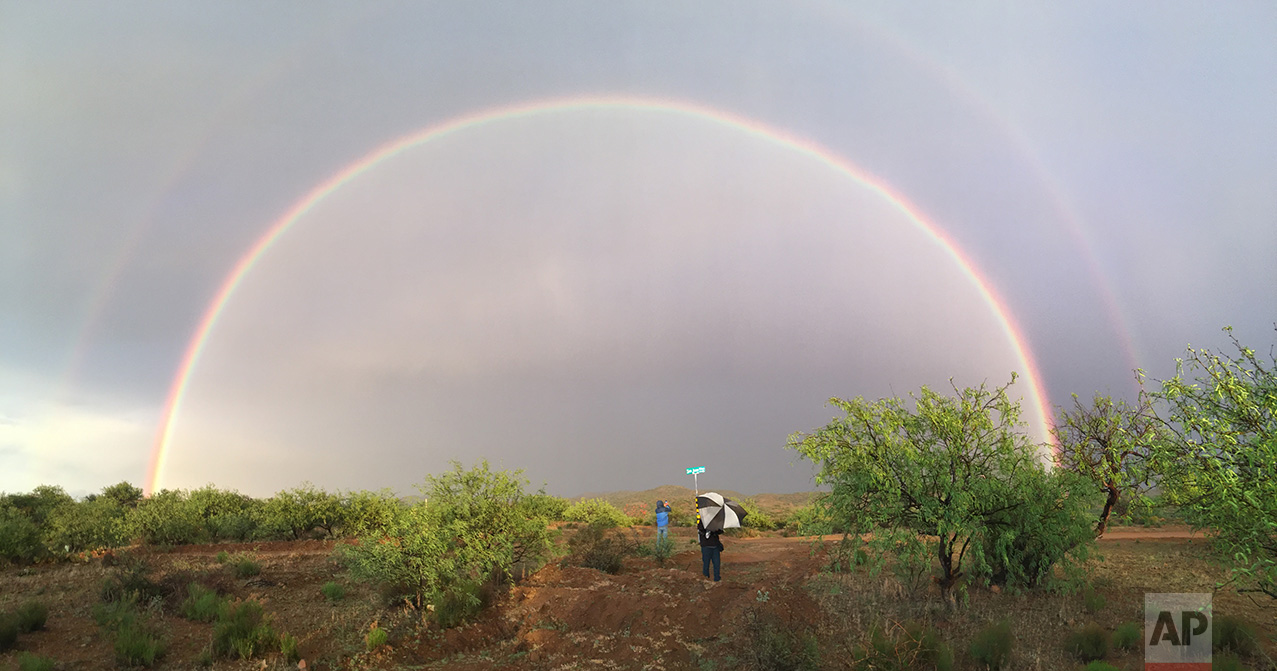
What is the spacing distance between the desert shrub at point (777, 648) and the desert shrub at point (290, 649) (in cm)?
834

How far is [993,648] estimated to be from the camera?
10117 millimetres

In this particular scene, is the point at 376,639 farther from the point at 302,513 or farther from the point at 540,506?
the point at 302,513

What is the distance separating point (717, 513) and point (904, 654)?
10075 mm

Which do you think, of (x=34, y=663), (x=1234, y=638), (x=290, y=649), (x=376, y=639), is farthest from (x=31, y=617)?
(x=1234, y=638)

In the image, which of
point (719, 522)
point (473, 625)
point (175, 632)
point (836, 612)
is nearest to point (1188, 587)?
point (836, 612)

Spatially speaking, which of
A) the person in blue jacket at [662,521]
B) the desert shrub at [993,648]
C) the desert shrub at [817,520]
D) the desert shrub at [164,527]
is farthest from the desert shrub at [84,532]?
the desert shrub at [993,648]

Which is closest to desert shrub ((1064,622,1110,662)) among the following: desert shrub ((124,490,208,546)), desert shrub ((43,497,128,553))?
desert shrub ((43,497,128,553))

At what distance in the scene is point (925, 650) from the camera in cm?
937

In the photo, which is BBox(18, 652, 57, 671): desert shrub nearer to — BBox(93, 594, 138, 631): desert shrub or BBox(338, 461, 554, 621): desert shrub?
BBox(93, 594, 138, 631): desert shrub

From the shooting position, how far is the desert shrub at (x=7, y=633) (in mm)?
12609

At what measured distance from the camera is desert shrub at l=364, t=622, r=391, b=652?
11836 mm

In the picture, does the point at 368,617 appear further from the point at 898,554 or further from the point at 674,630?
the point at 898,554

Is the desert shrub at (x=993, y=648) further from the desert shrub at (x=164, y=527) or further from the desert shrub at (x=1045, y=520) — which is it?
the desert shrub at (x=164, y=527)

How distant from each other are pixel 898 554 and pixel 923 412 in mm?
3195
